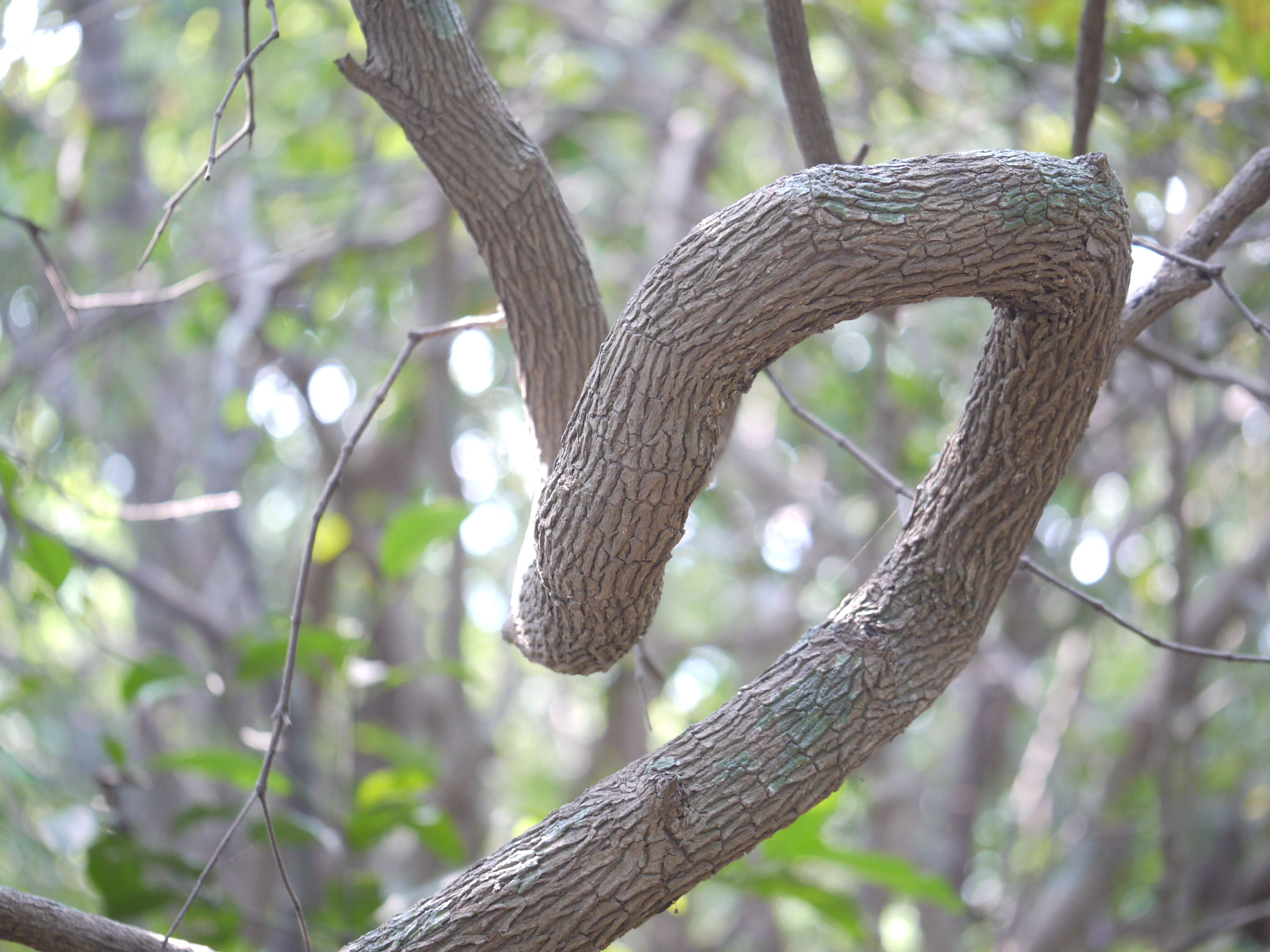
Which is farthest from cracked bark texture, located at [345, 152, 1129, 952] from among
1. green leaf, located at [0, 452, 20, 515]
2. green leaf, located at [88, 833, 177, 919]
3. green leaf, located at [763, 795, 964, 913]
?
green leaf, located at [88, 833, 177, 919]

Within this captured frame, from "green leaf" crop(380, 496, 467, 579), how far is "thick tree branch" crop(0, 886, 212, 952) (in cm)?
105

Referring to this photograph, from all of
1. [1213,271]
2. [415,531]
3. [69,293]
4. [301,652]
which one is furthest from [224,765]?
[1213,271]

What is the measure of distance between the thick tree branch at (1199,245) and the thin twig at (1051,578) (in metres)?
0.27

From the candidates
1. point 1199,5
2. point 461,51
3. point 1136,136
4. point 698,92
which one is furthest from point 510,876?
point 698,92

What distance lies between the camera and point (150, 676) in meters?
2.15

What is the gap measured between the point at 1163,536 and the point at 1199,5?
2.45 m

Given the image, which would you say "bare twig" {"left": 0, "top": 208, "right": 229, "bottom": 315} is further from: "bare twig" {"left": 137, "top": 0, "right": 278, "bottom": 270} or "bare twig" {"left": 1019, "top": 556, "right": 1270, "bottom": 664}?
"bare twig" {"left": 1019, "top": 556, "right": 1270, "bottom": 664}

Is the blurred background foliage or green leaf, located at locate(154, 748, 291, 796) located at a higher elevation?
the blurred background foliage

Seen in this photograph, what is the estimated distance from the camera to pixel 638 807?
0.99m

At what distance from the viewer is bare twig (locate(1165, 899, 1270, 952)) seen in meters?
2.46

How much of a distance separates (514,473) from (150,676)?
8.60 ft

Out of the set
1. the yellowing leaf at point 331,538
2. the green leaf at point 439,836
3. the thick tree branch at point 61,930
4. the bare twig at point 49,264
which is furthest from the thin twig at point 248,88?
the yellowing leaf at point 331,538

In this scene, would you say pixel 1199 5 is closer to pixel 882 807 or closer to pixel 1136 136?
pixel 1136 136

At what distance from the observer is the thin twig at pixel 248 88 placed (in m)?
1.01
